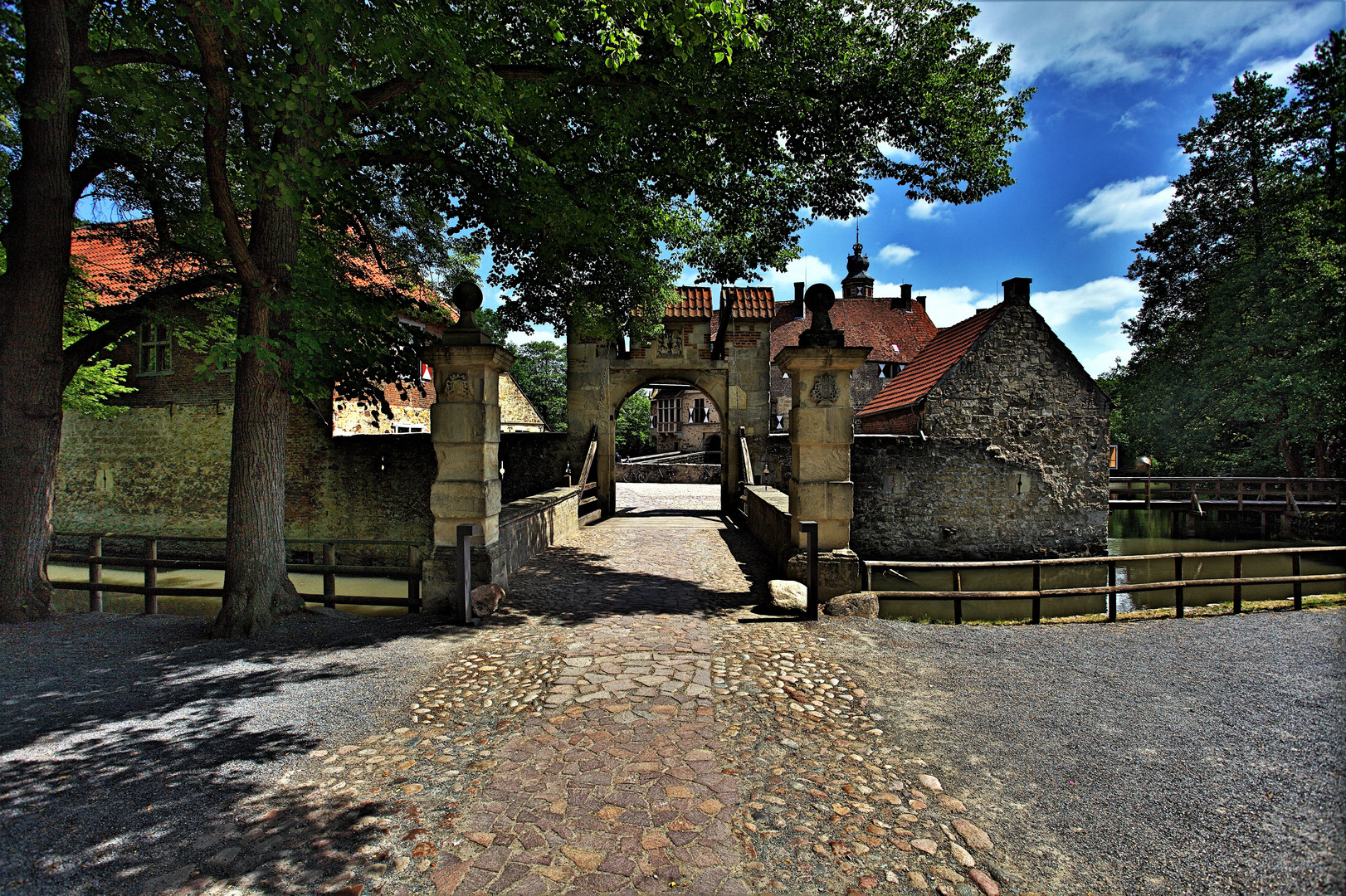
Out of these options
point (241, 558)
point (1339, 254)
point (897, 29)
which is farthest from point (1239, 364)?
point (241, 558)

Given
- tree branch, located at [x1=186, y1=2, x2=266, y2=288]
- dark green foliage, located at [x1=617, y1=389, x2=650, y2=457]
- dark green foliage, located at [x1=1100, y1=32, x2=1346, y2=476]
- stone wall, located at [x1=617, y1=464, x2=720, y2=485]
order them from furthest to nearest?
1. dark green foliage, located at [x1=617, y1=389, x2=650, y2=457]
2. stone wall, located at [x1=617, y1=464, x2=720, y2=485]
3. dark green foliage, located at [x1=1100, y1=32, x2=1346, y2=476]
4. tree branch, located at [x1=186, y1=2, x2=266, y2=288]

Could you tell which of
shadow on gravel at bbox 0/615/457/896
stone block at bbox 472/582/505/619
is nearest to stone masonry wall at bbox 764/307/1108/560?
stone block at bbox 472/582/505/619

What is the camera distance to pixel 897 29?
653 cm

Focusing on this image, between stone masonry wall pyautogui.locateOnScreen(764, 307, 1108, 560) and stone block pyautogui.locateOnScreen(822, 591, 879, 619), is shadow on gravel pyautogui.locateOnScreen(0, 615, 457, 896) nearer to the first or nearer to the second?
stone block pyautogui.locateOnScreen(822, 591, 879, 619)

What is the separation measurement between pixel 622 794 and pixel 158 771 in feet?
7.75

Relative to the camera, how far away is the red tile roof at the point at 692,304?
1450cm

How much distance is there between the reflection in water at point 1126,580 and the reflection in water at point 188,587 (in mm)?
10584

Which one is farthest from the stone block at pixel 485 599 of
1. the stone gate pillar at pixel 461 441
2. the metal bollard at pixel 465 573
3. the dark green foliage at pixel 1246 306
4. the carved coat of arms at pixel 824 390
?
the dark green foliage at pixel 1246 306

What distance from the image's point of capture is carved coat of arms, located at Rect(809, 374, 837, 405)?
6.17 metres

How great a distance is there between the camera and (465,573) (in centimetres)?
558

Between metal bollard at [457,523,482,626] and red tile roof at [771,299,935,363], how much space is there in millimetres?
31875

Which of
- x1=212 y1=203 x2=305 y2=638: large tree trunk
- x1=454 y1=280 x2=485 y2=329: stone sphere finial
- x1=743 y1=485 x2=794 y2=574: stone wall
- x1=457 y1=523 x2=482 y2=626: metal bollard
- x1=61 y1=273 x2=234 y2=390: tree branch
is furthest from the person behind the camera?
x1=743 y1=485 x2=794 y2=574: stone wall

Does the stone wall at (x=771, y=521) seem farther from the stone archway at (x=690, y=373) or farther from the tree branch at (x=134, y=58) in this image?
the tree branch at (x=134, y=58)

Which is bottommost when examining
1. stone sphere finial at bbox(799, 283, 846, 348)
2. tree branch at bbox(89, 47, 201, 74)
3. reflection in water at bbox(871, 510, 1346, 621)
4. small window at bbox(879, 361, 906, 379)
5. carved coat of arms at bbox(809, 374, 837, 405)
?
reflection in water at bbox(871, 510, 1346, 621)
